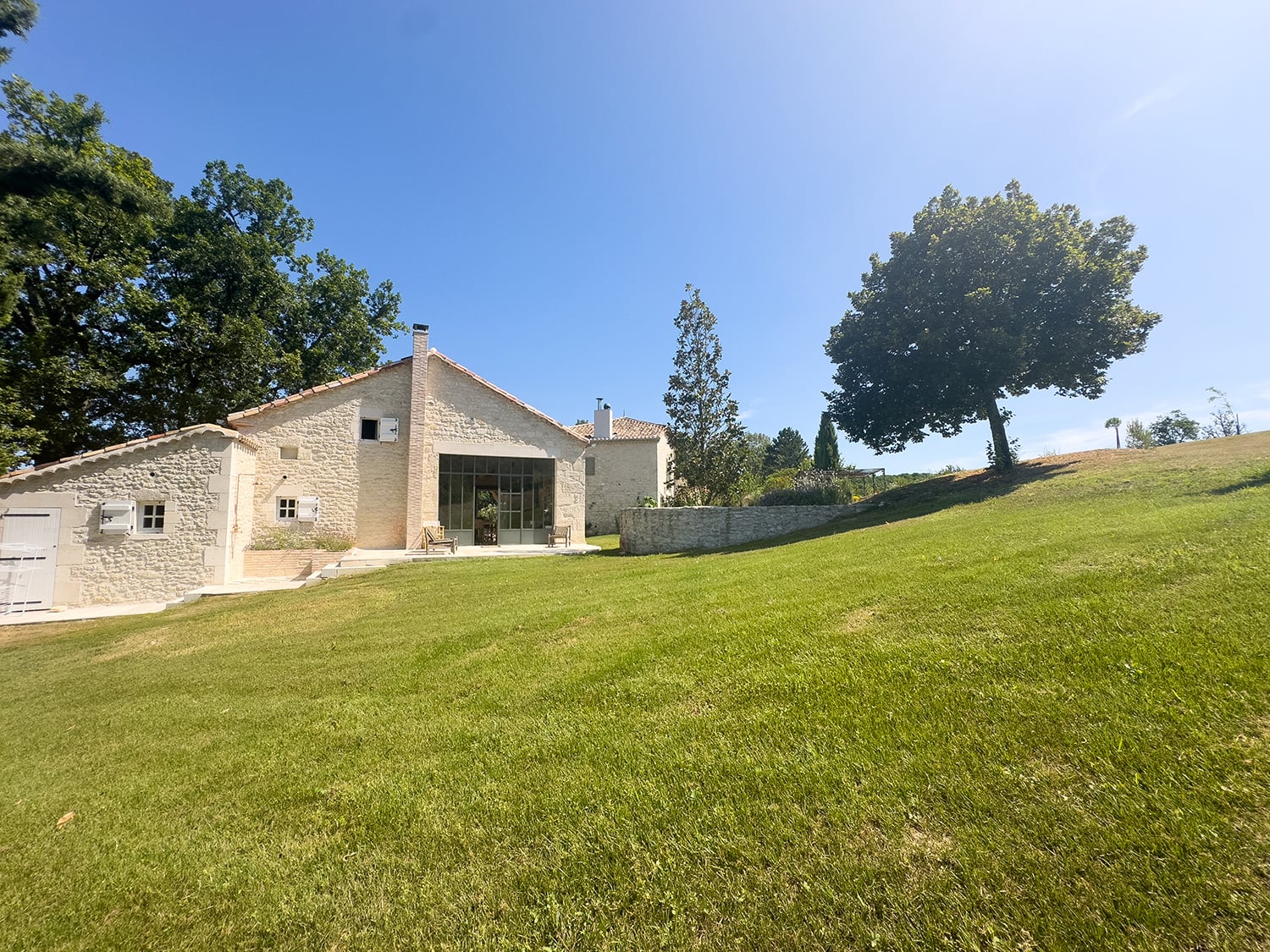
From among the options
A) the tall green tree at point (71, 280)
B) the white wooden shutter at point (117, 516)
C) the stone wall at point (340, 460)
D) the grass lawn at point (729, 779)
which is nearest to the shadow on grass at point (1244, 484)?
the grass lawn at point (729, 779)

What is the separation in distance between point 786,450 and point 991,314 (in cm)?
4273

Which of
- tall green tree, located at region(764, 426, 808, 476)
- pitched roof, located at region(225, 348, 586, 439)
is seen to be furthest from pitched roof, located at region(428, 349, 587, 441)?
tall green tree, located at region(764, 426, 808, 476)

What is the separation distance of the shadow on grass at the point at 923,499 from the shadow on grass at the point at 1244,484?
4.95 meters

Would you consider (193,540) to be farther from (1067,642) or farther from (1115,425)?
(1115,425)

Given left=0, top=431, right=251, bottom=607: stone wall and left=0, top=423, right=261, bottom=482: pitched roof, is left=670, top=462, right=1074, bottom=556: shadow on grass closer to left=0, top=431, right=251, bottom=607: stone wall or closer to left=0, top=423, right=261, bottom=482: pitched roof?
left=0, top=431, right=251, bottom=607: stone wall

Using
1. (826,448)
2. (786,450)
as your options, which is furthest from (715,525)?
(786,450)

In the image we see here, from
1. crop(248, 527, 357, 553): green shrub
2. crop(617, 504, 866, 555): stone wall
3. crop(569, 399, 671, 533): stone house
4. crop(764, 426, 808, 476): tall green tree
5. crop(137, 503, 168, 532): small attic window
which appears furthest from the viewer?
crop(764, 426, 808, 476): tall green tree

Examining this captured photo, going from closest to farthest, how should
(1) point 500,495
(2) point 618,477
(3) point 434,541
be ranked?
1. (3) point 434,541
2. (1) point 500,495
3. (2) point 618,477

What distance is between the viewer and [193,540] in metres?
13.1

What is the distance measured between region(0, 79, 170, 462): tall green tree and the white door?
8.87 ft

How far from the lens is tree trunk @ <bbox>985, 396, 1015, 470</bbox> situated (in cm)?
1805

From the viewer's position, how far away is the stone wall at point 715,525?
1652cm

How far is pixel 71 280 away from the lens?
16891 mm

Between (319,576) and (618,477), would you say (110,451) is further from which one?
(618,477)
